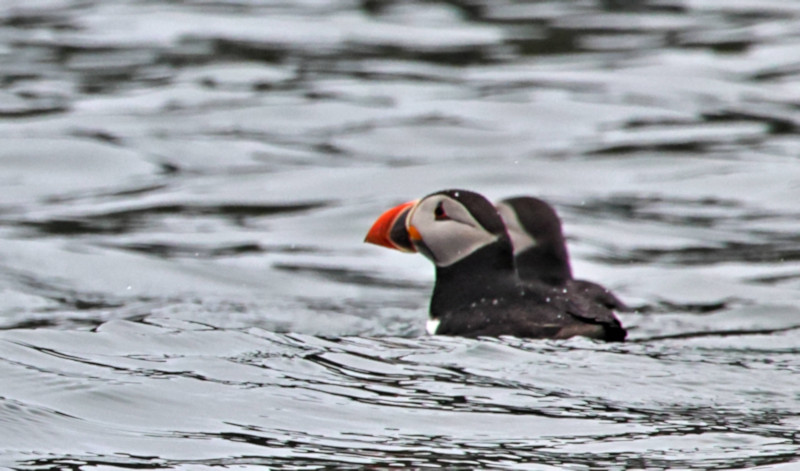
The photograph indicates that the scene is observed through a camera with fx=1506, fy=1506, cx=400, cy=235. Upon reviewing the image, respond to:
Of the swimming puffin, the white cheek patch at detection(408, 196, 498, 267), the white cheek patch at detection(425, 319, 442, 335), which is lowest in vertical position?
the white cheek patch at detection(425, 319, 442, 335)

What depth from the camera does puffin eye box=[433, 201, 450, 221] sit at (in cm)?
671

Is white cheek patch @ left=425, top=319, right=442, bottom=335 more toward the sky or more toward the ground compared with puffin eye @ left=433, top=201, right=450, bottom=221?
more toward the ground

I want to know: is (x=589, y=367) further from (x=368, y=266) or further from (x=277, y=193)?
(x=277, y=193)

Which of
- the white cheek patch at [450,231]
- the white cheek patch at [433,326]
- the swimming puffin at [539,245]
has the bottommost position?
the white cheek patch at [433,326]

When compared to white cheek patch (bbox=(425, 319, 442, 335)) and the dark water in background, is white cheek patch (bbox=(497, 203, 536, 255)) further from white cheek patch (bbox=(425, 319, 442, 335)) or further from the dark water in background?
white cheek patch (bbox=(425, 319, 442, 335))

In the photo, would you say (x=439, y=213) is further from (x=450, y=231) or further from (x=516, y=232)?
(x=516, y=232)

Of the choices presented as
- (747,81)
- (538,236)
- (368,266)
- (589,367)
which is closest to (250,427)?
(589,367)

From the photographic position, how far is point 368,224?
10.3 metres

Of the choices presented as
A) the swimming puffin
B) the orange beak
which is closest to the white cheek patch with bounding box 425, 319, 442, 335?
the orange beak

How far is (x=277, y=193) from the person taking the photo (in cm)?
1083

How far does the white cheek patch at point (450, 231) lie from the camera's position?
6668mm

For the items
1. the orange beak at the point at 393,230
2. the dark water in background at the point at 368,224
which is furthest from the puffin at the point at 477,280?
the dark water in background at the point at 368,224

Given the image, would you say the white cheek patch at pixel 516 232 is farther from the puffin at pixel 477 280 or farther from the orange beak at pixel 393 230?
the orange beak at pixel 393 230

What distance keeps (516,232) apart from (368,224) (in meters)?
2.97
